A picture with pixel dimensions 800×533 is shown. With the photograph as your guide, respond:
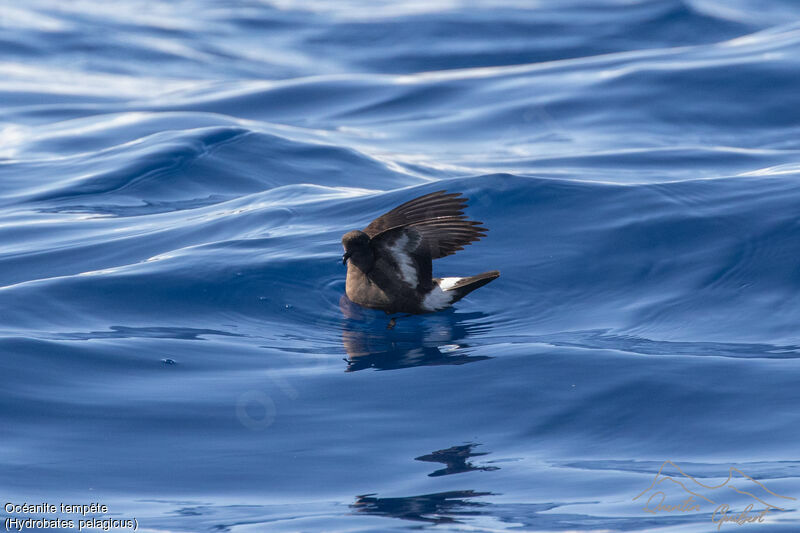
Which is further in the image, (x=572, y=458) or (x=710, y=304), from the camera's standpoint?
(x=710, y=304)

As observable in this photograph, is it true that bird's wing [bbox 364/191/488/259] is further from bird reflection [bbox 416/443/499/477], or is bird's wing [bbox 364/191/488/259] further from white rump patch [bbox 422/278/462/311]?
bird reflection [bbox 416/443/499/477]

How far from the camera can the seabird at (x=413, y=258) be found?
6.86m

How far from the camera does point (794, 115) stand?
13.7 meters

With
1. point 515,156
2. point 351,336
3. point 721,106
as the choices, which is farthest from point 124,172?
point 721,106

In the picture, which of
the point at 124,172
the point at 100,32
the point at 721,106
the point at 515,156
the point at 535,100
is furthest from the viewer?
the point at 100,32

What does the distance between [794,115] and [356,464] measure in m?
10.8

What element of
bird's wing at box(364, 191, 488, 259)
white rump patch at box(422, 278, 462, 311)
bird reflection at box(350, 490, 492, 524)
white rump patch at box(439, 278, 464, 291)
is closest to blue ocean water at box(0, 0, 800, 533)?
bird reflection at box(350, 490, 492, 524)

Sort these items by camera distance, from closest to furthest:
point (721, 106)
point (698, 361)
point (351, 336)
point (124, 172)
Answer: point (698, 361)
point (351, 336)
point (124, 172)
point (721, 106)

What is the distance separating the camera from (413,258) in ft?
22.8

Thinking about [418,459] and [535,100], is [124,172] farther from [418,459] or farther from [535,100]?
[418,459]
